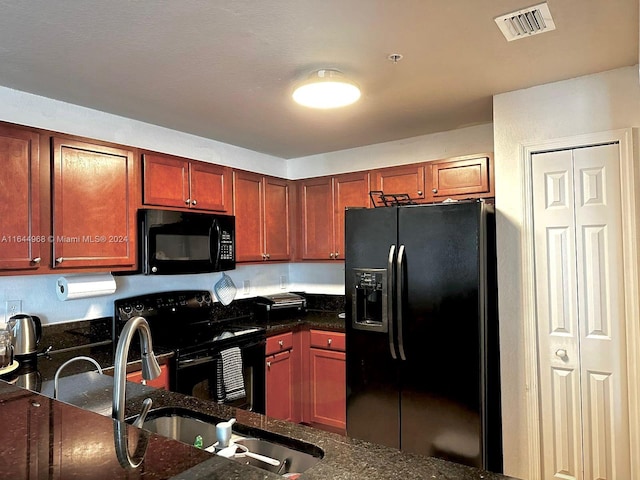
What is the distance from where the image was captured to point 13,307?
243 cm

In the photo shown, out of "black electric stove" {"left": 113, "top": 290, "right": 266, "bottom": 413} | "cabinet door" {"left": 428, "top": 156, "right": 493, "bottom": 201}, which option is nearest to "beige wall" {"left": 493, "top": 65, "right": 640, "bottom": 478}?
"cabinet door" {"left": 428, "top": 156, "right": 493, "bottom": 201}

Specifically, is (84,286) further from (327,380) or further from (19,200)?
(327,380)

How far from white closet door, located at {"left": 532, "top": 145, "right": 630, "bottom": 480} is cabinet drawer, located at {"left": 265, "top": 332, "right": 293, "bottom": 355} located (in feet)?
5.78

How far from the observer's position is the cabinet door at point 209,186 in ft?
10.2

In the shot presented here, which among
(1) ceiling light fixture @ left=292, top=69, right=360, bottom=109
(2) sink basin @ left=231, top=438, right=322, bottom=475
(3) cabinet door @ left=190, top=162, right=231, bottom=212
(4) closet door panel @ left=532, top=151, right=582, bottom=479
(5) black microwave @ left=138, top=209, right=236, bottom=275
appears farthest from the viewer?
(3) cabinet door @ left=190, top=162, right=231, bottom=212

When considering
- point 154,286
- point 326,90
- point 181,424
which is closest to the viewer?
point 181,424

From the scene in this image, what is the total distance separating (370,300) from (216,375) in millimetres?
1093

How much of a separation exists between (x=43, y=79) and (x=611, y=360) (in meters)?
3.20

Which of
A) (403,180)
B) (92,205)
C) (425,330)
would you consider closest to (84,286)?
(92,205)

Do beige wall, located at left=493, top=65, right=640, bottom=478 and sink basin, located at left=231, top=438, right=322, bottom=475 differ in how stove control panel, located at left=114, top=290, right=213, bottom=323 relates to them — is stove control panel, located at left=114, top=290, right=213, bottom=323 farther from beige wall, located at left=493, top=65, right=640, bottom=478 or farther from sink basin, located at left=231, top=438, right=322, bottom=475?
beige wall, located at left=493, top=65, right=640, bottom=478

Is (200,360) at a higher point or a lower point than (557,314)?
lower

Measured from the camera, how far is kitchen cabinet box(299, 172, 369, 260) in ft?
11.8

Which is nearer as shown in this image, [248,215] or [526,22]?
[526,22]

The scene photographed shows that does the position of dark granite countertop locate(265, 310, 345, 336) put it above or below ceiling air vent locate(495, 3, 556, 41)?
below
